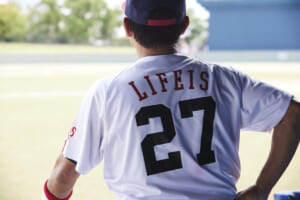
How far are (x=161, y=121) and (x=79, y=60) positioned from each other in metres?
20.2

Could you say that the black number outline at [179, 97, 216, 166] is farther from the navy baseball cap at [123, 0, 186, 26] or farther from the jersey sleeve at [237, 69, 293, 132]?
the navy baseball cap at [123, 0, 186, 26]

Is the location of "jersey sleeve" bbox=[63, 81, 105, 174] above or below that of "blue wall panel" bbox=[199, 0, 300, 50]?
above

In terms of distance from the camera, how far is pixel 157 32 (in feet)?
3.27

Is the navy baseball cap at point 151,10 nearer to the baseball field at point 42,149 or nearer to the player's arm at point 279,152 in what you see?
the player's arm at point 279,152

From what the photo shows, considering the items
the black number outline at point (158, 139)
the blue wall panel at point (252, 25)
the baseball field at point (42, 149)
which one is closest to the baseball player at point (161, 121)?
the black number outline at point (158, 139)

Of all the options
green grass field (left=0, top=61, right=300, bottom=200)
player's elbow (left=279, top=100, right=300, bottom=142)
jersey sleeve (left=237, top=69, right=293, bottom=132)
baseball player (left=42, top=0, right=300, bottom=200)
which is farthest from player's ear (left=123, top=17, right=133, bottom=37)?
green grass field (left=0, top=61, right=300, bottom=200)

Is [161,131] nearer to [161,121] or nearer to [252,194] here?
[161,121]

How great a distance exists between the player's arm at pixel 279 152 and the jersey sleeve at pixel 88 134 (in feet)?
1.49

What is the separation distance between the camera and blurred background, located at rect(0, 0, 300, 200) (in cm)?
324

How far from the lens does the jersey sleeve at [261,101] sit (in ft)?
3.48

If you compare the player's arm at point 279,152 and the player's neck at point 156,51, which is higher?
the player's neck at point 156,51

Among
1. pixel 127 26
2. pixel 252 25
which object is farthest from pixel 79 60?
pixel 127 26

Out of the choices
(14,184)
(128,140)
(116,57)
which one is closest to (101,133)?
(128,140)

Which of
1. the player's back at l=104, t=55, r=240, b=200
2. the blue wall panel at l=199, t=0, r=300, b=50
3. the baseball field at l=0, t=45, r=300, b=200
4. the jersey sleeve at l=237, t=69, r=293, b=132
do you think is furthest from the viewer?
the blue wall panel at l=199, t=0, r=300, b=50
